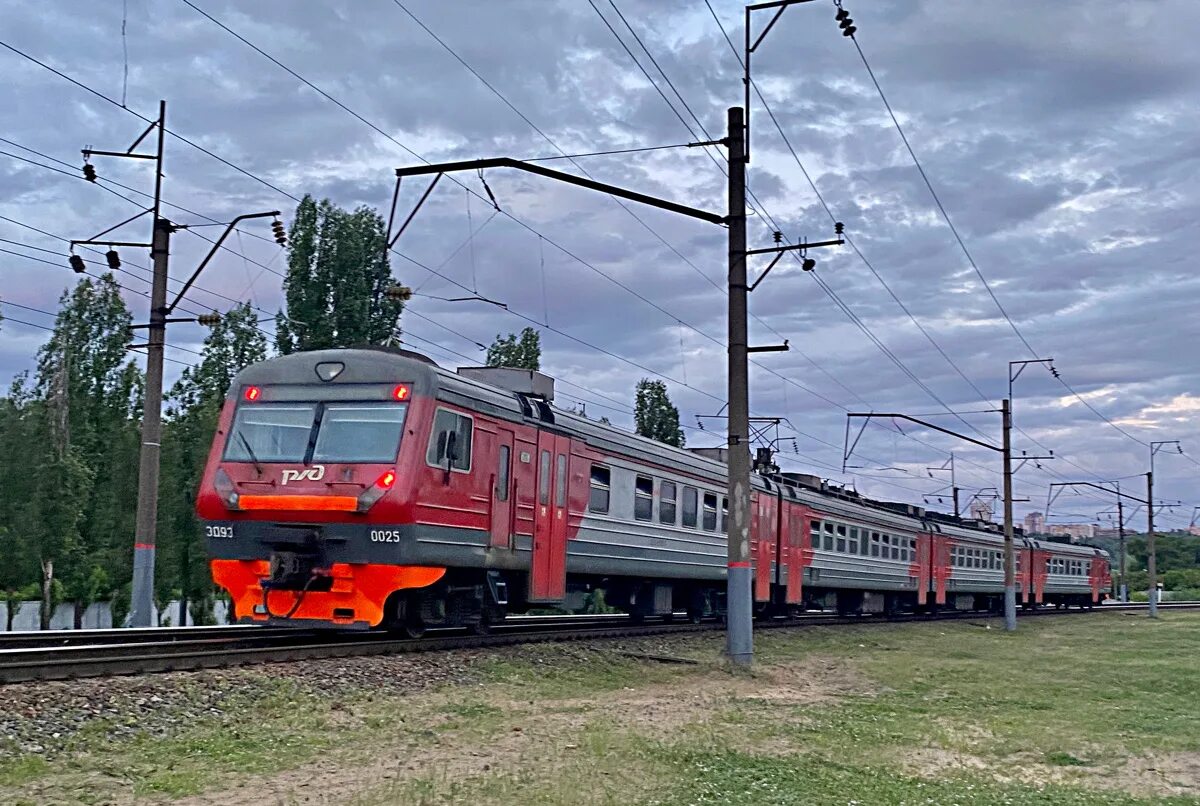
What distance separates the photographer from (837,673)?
676 inches

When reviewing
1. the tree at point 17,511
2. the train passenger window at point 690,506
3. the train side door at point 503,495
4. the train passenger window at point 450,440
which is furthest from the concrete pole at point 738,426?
the tree at point 17,511

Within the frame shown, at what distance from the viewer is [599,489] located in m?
19.5

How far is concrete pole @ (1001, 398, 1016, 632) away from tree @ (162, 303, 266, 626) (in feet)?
75.8

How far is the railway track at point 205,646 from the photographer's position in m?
11.1

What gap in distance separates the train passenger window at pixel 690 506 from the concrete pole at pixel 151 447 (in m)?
9.28

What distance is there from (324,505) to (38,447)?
28.7 metres

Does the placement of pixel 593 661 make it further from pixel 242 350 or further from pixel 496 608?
pixel 242 350

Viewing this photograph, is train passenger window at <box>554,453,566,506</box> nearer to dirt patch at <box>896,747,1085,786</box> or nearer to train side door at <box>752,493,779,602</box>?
dirt patch at <box>896,747,1085,786</box>

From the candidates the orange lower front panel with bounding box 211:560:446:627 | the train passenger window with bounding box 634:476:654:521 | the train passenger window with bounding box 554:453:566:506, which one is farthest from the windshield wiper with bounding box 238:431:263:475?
the train passenger window with bounding box 634:476:654:521

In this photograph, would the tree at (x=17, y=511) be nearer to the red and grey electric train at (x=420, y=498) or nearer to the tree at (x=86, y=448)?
the tree at (x=86, y=448)

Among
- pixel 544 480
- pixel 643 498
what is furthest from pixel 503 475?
pixel 643 498

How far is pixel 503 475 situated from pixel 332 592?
3.06 meters

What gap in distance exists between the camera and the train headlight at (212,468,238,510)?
14.7 metres

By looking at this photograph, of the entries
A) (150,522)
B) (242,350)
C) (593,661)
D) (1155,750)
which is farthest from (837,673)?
(242,350)
